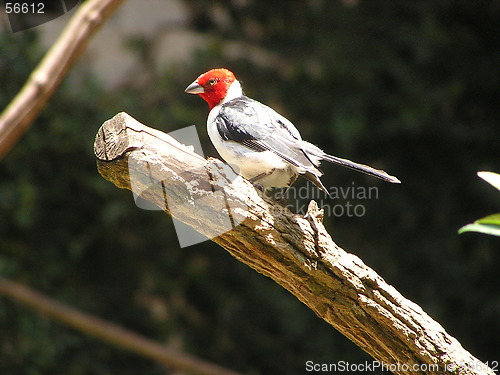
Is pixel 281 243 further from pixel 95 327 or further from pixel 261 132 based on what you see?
pixel 95 327

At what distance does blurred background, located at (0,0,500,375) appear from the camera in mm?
3146

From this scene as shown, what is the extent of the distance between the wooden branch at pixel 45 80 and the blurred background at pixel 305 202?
2065 mm

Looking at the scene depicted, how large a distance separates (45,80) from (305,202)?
2.19 meters

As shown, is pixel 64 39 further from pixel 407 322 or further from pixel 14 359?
pixel 14 359

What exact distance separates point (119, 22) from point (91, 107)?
0.79 m

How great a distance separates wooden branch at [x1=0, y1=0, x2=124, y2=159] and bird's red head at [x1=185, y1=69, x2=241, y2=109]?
917 millimetres

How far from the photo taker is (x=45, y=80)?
109cm

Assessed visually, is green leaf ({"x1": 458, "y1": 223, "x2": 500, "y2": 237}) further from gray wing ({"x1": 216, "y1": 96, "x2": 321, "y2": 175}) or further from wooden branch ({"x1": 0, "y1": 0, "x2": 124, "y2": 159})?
wooden branch ({"x1": 0, "y1": 0, "x2": 124, "y2": 159})

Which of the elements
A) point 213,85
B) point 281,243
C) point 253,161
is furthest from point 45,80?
point 213,85

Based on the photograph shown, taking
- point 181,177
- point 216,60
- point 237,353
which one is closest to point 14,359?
point 237,353

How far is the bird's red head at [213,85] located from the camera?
6.79 feet

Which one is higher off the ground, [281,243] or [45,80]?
[45,80]

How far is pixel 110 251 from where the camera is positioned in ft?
10.8

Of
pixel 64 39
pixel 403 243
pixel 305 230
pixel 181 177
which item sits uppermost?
pixel 64 39
